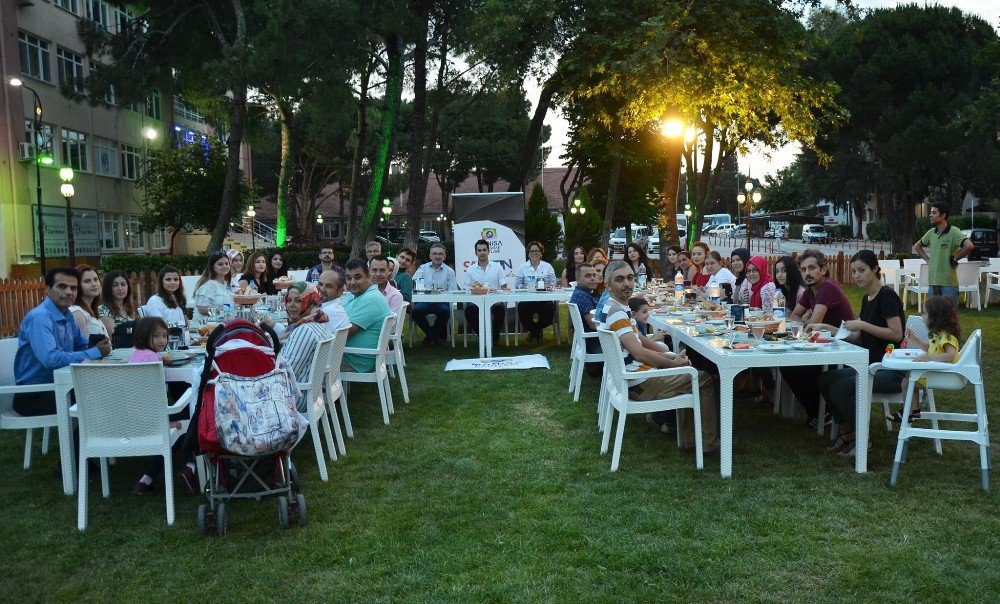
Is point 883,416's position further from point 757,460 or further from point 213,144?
point 213,144

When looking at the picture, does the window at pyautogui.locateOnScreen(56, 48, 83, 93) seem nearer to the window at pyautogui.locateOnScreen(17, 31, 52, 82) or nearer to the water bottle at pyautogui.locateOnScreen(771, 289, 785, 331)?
the window at pyautogui.locateOnScreen(17, 31, 52, 82)

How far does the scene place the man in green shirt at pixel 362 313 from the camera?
7066 mm

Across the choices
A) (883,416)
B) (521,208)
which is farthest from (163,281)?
(521,208)

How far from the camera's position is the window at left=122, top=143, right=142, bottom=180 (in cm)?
3206

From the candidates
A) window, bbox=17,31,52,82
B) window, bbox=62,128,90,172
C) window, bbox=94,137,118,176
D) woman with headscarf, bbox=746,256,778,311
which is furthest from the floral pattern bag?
window, bbox=94,137,118,176

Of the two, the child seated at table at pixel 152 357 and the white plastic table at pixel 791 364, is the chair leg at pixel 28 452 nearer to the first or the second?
the child seated at table at pixel 152 357

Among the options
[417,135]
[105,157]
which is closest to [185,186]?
[105,157]

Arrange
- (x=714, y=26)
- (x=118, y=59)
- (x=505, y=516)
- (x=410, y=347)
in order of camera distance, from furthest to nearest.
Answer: (x=118, y=59) < (x=714, y=26) < (x=410, y=347) < (x=505, y=516)

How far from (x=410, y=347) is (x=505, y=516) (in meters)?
7.14

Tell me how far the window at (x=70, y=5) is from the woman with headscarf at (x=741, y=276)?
25913 millimetres

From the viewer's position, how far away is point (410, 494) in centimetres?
516

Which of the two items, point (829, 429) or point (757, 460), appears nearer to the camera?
point (757, 460)

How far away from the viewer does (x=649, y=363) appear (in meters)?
5.56

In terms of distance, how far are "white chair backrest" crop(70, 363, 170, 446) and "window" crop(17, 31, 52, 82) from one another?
24233 millimetres
